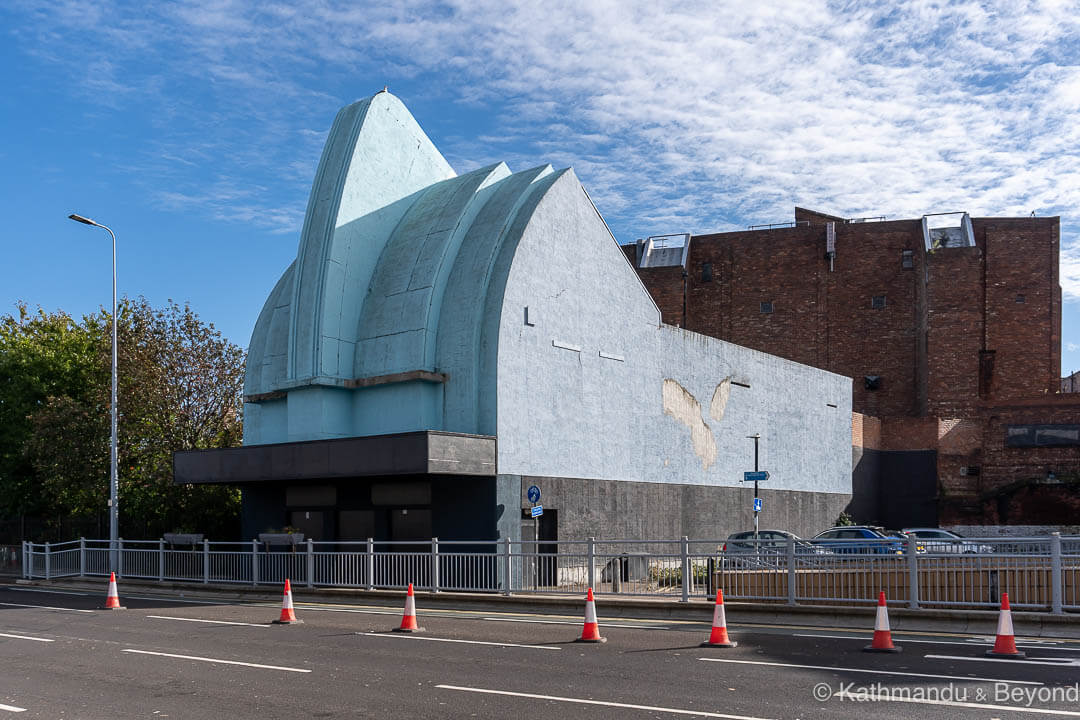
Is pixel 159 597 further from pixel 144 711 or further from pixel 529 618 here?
pixel 144 711

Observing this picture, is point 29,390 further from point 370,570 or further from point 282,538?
point 370,570

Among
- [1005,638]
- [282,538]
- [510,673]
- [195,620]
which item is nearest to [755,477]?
[282,538]

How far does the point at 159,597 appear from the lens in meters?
24.4

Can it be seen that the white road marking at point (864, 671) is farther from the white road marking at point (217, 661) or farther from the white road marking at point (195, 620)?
the white road marking at point (195, 620)

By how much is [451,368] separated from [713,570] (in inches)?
412

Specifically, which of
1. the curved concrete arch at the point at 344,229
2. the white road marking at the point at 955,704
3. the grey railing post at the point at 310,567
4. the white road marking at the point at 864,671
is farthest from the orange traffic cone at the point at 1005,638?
the curved concrete arch at the point at 344,229

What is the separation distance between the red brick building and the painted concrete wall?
14.5 meters

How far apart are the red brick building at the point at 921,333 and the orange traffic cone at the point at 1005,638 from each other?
35660 millimetres

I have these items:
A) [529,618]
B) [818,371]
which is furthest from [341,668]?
[818,371]

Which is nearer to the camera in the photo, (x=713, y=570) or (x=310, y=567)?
(x=713, y=570)

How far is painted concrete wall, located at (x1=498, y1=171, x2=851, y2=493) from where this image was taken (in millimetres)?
26453

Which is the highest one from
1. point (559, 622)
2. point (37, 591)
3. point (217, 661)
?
point (217, 661)

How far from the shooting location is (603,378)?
95.7 feet

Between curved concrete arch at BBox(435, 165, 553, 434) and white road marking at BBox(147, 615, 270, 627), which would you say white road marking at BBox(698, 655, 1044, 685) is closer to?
white road marking at BBox(147, 615, 270, 627)
